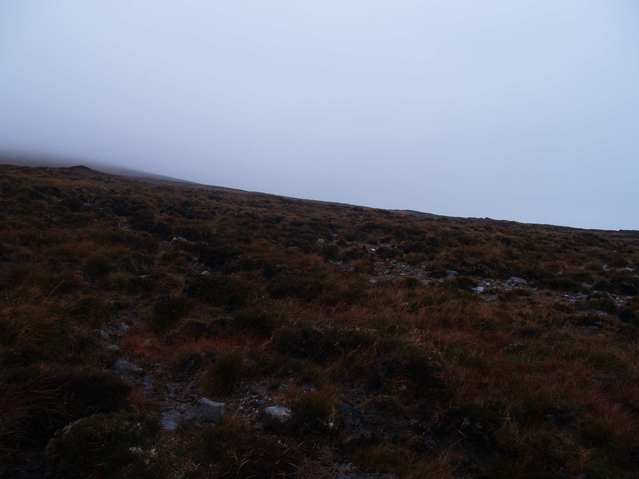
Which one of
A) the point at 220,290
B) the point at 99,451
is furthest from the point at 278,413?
the point at 220,290

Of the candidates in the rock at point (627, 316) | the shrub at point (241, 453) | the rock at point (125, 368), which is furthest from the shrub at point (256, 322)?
the rock at point (627, 316)

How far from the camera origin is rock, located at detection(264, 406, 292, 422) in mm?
4746

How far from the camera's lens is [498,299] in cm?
1170

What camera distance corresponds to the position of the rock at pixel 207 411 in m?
4.76

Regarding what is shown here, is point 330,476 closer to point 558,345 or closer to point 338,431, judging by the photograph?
point 338,431

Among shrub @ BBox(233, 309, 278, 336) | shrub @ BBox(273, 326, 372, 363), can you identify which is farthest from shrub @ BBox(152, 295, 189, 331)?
shrub @ BBox(273, 326, 372, 363)

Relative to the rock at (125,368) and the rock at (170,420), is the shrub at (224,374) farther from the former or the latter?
the rock at (125,368)

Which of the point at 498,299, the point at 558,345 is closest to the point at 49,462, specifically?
the point at 558,345

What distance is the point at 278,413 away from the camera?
4836 mm

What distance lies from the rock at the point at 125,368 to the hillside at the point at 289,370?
0.06 meters

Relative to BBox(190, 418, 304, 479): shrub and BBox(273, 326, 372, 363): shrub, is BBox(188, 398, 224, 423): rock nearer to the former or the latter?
BBox(190, 418, 304, 479): shrub

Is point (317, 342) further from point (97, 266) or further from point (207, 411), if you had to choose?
point (97, 266)

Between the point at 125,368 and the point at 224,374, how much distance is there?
4.82ft

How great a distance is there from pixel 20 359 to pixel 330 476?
4110 millimetres
